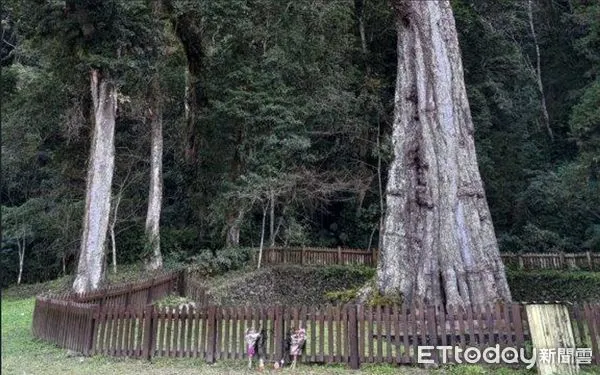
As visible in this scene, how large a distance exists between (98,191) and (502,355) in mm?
11225

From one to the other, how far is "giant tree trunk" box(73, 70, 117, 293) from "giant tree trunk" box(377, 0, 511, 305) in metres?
8.07

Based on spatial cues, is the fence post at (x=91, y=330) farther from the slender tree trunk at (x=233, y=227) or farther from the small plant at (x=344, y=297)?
the slender tree trunk at (x=233, y=227)

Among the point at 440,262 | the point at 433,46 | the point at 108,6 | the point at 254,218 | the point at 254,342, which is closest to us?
the point at 254,342

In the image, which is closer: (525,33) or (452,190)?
(452,190)

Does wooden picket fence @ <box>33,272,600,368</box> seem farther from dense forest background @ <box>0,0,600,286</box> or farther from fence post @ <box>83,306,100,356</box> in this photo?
dense forest background @ <box>0,0,600,286</box>

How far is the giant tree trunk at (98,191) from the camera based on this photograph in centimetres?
1391

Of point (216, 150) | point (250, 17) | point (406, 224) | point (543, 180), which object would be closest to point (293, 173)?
point (216, 150)

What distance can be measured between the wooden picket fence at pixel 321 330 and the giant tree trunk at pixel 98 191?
472 centimetres

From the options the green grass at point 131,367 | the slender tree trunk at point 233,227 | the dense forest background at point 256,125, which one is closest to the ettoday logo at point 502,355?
the green grass at point 131,367

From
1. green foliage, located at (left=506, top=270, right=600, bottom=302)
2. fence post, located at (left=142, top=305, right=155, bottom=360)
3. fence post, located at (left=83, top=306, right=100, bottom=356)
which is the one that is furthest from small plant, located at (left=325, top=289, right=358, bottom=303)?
green foliage, located at (left=506, top=270, right=600, bottom=302)

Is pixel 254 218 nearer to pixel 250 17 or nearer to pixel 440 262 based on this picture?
pixel 250 17

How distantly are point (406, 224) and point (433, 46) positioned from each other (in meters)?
4.11

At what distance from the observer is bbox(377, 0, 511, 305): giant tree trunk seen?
10.2 meters

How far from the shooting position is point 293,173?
20.6m
